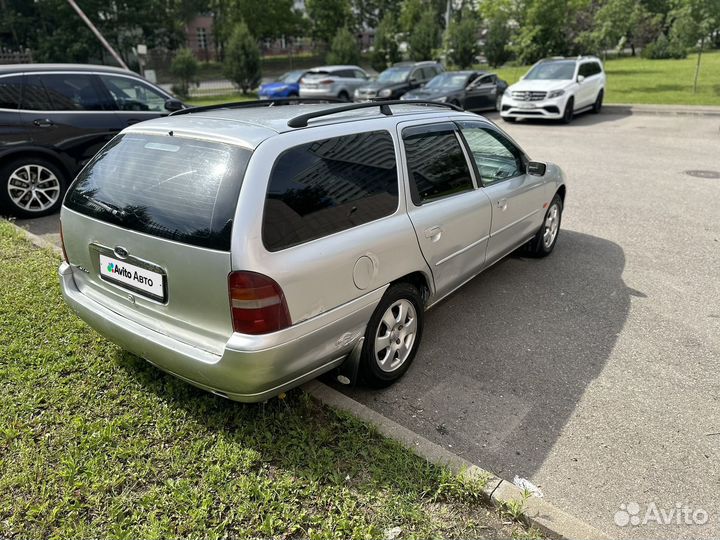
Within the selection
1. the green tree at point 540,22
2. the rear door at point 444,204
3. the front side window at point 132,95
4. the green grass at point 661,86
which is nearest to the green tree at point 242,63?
the green grass at point 661,86

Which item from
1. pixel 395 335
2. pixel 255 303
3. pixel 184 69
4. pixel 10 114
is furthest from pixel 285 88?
pixel 255 303

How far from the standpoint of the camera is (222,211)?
2.59 m

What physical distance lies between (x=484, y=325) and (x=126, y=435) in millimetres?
2761

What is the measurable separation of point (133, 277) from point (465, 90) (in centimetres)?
1584

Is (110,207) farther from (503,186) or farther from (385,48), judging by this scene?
(385,48)

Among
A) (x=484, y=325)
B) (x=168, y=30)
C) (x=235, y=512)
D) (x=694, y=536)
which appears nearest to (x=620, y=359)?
(x=484, y=325)

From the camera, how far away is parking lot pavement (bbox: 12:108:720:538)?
2.73m

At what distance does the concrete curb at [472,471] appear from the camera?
237 centimetres

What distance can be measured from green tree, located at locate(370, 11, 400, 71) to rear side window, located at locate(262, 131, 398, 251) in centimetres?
3751

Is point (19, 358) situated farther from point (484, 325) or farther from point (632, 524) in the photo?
point (632, 524)

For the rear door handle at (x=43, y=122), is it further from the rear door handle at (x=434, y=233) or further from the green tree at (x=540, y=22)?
the green tree at (x=540, y=22)

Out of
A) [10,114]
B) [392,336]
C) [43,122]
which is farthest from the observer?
[43,122]

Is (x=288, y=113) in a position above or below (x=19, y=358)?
above

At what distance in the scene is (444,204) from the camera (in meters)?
3.76
